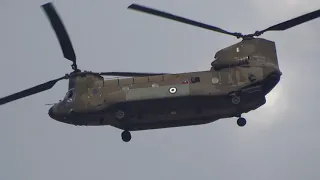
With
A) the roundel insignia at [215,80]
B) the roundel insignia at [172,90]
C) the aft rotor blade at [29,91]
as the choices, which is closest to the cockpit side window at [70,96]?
the aft rotor blade at [29,91]

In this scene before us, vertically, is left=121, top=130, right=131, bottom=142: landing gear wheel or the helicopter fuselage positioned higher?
the helicopter fuselage

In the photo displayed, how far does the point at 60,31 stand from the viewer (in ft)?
156

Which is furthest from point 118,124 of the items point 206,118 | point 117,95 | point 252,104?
point 252,104

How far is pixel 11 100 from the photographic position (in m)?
50.5

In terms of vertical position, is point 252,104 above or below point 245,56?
below

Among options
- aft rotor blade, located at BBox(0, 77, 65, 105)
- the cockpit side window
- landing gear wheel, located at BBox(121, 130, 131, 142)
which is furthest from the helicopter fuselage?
aft rotor blade, located at BBox(0, 77, 65, 105)

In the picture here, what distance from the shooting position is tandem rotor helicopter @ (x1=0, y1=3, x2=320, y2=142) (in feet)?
150

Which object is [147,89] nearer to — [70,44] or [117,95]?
[117,95]

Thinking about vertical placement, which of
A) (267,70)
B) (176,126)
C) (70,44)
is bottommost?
(176,126)

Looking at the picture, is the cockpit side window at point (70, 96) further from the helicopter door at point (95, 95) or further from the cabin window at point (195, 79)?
the cabin window at point (195, 79)

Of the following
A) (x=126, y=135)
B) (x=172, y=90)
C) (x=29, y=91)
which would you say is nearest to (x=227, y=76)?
(x=172, y=90)

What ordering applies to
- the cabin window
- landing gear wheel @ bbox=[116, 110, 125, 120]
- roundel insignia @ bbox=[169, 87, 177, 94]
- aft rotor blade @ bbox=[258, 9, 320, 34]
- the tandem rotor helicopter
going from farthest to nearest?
1. landing gear wheel @ bbox=[116, 110, 125, 120]
2. the cabin window
3. roundel insignia @ bbox=[169, 87, 177, 94]
4. the tandem rotor helicopter
5. aft rotor blade @ bbox=[258, 9, 320, 34]

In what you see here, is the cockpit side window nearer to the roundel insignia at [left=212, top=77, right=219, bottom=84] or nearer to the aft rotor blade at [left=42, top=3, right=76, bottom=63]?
the aft rotor blade at [left=42, top=3, right=76, bottom=63]

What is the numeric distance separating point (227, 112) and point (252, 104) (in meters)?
1.82
